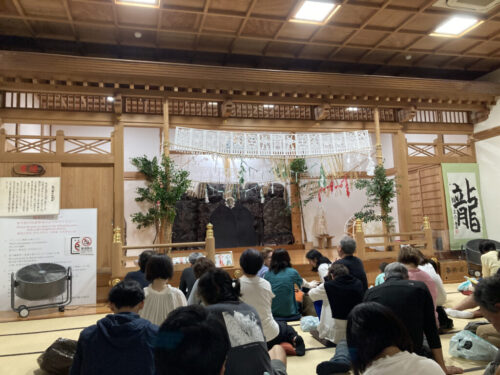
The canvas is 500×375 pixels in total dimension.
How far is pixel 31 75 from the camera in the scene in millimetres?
6016

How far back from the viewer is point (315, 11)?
19.5ft

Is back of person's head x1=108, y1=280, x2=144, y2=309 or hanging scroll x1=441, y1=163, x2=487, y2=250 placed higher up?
hanging scroll x1=441, y1=163, x2=487, y2=250

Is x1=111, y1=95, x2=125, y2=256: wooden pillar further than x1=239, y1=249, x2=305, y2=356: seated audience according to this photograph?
Yes

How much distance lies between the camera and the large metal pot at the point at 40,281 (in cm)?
500

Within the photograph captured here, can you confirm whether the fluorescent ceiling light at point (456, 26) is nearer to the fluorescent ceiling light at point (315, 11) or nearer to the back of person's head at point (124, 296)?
the fluorescent ceiling light at point (315, 11)

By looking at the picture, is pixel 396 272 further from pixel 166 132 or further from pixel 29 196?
pixel 29 196

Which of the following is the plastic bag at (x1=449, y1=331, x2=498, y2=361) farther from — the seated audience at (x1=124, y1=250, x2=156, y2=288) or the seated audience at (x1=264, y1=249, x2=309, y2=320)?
the seated audience at (x1=124, y1=250, x2=156, y2=288)

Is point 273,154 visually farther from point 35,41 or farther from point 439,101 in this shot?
point 35,41

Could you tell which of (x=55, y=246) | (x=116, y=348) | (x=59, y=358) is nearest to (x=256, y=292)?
(x=116, y=348)

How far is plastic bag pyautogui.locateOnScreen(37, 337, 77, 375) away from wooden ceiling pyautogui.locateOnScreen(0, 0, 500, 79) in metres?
4.76

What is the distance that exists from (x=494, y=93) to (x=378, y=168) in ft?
11.1

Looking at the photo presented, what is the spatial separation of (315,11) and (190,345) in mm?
6099

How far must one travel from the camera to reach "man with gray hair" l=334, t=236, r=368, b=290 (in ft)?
10.9

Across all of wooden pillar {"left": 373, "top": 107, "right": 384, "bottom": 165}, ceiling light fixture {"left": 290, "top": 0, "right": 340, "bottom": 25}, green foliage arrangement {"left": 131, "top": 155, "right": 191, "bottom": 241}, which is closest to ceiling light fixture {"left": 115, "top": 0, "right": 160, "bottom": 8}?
ceiling light fixture {"left": 290, "top": 0, "right": 340, "bottom": 25}
